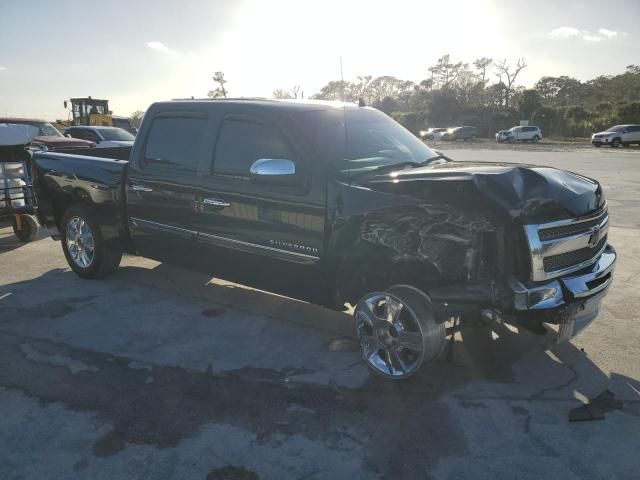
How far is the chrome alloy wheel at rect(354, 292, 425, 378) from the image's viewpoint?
3.40 m

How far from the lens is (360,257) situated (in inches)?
→ 141

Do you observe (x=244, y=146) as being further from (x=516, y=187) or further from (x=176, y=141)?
(x=516, y=187)

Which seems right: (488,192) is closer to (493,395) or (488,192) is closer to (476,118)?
(493,395)

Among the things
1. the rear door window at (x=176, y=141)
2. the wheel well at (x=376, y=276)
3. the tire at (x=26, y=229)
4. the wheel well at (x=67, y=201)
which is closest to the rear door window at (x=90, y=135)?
the tire at (x=26, y=229)

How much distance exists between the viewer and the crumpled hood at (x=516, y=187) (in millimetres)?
3016

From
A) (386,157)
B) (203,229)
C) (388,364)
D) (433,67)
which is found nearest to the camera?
(388,364)

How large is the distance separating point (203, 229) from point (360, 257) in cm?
163

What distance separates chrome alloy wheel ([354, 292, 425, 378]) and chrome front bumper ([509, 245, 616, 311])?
26.4 inches

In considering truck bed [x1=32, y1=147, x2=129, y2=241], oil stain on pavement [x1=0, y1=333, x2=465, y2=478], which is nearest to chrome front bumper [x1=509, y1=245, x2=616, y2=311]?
oil stain on pavement [x1=0, y1=333, x2=465, y2=478]

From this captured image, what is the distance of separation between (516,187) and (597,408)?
1506 millimetres

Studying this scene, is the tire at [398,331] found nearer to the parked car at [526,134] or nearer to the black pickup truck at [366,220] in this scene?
the black pickup truck at [366,220]

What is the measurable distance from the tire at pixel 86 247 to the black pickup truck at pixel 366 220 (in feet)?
1.71

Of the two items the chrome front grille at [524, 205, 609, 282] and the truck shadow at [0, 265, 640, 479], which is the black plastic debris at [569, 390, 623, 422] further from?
the chrome front grille at [524, 205, 609, 282]

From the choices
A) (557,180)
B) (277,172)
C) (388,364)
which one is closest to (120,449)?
(388,364)
